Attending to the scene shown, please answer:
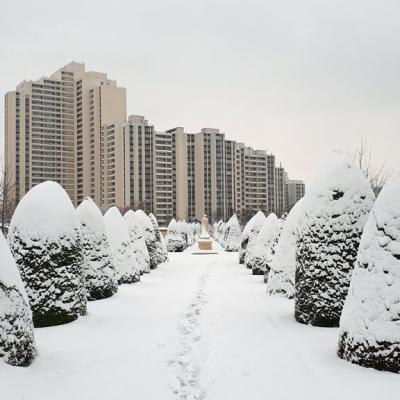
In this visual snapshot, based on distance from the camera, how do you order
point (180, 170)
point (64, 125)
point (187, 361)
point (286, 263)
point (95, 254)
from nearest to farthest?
point (187, 361), point (95, 254), point (286, 263), point (180, 170), point (64, 125)

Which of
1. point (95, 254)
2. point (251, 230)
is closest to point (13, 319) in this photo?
point (95, 254)

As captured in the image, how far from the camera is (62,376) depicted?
6.08m

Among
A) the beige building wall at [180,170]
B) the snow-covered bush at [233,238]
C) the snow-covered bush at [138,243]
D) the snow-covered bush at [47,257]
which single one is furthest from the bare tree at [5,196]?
the beige building wall at [180,170]

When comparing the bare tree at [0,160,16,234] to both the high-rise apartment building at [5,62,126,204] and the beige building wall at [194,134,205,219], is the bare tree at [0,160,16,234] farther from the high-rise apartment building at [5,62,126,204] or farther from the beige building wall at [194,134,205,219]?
the beige building wall at [194,134,205,219]

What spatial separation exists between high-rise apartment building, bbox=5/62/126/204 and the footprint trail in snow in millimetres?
111043

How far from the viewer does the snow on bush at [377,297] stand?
19.1 feet

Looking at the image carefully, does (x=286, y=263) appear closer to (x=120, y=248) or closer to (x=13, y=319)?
(x=120, y=248)

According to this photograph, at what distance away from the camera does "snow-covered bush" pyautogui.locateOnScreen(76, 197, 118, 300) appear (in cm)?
1229

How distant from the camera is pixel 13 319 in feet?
19.5

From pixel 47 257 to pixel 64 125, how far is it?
132m

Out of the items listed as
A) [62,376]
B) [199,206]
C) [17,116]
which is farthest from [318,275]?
[17,116]

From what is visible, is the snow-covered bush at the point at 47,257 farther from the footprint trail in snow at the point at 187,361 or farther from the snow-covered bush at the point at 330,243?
the snow-covered bush at the point at 330,243

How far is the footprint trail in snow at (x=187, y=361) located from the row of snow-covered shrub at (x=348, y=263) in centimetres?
215

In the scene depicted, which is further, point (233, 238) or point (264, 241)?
point (233, 238)
